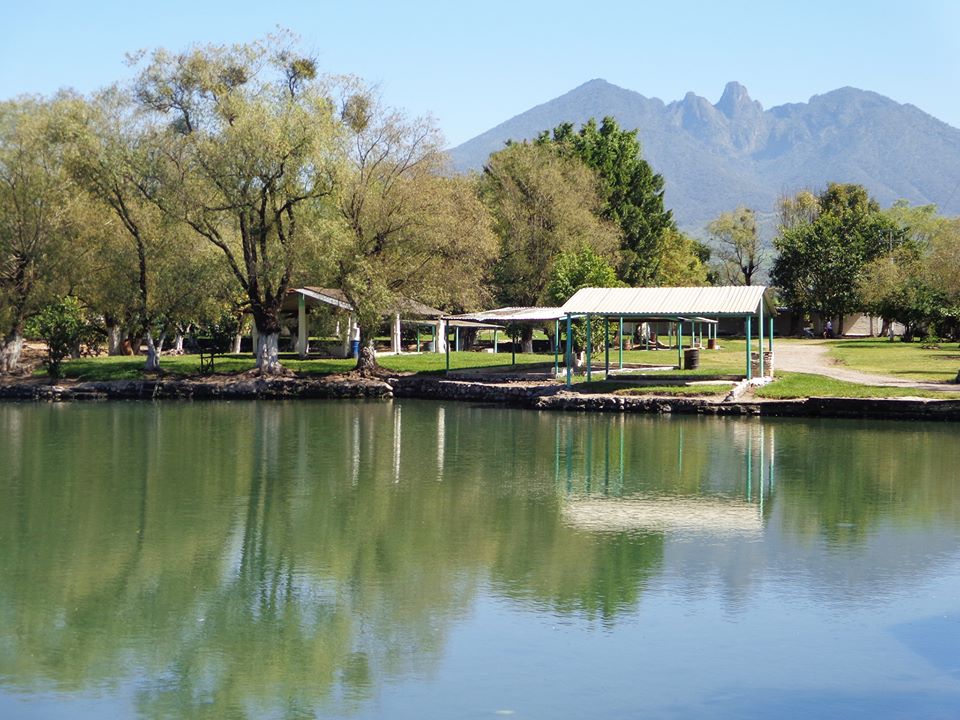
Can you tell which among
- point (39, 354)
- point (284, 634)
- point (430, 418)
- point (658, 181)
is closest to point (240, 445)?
point (430, 418)

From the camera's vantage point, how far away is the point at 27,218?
48750 mm

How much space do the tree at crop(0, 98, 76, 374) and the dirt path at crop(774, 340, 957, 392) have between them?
31048mm

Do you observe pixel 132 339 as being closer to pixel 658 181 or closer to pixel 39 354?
pixel 39 354

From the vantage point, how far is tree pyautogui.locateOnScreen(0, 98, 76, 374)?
48.0m

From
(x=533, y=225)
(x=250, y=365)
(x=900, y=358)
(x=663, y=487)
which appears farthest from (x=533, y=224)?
(x=663, y=487)

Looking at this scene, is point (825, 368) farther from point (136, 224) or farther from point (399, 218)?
point (136, 224)

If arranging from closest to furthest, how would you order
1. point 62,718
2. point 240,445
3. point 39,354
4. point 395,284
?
point 62,718 < point 240,445 < point 395,284 < point 39,354

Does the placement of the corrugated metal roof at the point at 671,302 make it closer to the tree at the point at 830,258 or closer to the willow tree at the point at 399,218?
the willow tree at the point at 399,218

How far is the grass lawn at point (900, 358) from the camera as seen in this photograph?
150 ft

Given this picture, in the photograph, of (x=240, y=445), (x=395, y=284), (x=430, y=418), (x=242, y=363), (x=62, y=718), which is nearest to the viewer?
(x=62, y=718)

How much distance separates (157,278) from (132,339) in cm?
1291

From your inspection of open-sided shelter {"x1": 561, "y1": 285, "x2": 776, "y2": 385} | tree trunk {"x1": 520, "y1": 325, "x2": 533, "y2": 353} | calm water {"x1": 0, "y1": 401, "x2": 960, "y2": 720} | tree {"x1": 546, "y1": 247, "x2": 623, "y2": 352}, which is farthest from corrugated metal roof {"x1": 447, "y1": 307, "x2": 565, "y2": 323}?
calm water {"x1": 0, "y1": 401, "x2": 960, "y2": 720}

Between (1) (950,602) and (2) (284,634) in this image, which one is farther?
(1) (950,602)

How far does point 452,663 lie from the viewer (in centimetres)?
1103
